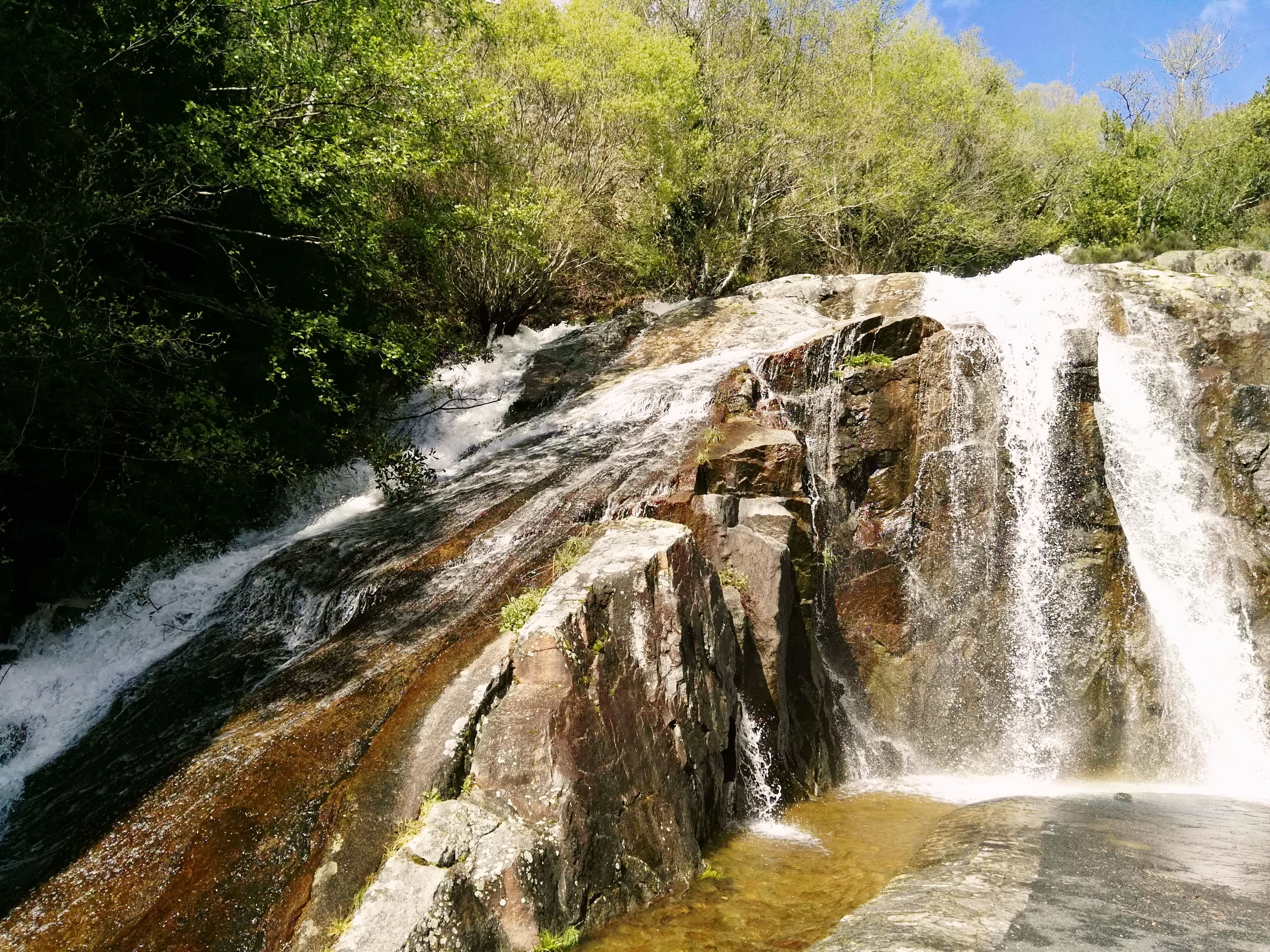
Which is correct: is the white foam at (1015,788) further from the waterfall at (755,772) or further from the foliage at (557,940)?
the foliage at (557,940)

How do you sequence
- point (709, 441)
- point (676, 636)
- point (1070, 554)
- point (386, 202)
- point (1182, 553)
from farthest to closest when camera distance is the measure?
point (386, 202)
point (1182, 553)
point (1070, 554)
point (709, 441)
point (676, 636)

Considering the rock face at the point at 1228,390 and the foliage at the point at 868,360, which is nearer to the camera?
the rock face at the point at 1228,390

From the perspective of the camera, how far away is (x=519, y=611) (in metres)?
6.83

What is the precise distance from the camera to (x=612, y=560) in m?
7.21

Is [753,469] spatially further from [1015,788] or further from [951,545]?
[1015,788]

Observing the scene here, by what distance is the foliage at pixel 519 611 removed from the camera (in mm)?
6734

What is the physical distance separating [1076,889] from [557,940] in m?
3.40

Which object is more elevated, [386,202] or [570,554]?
[386,202]

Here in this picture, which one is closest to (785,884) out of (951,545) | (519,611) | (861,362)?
(519,611)

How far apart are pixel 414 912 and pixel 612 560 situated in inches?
134

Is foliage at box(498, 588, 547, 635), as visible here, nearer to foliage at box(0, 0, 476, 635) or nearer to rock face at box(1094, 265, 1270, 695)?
foliage at box(0, 0, 476, 635)

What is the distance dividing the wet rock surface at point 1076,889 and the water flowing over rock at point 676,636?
826 millimetres

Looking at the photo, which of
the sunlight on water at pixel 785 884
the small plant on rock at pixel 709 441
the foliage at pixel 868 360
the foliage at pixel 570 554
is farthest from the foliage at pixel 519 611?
the foliage at pixel 868 360

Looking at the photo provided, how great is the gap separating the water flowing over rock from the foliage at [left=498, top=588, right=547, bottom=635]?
0.13 m
